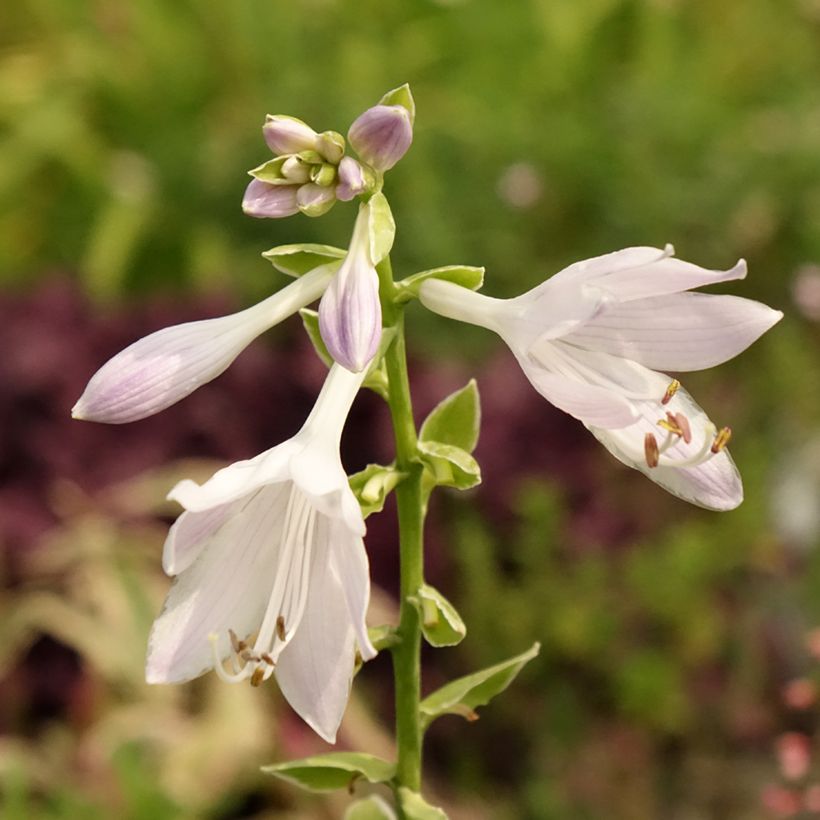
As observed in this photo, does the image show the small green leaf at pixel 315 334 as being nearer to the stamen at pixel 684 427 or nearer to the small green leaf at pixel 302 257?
the small green leaf at pixel 302 257

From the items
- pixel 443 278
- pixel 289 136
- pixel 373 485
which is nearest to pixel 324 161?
pixel 289 136

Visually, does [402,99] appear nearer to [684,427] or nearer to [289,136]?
[289,136]

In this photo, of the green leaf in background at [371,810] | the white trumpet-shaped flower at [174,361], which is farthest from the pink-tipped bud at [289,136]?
the green leaf in background at [371,810]

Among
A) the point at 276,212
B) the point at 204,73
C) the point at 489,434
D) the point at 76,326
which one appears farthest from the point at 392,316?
the point at 204,73

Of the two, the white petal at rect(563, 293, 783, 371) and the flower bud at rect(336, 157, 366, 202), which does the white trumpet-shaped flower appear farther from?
the white petal at rect(563, 293, 783, 371)

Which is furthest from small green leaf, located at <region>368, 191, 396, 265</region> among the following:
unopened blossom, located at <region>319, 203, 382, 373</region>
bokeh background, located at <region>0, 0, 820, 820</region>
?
bokeh background, located at <region>0, 0, 820, 820</region>
